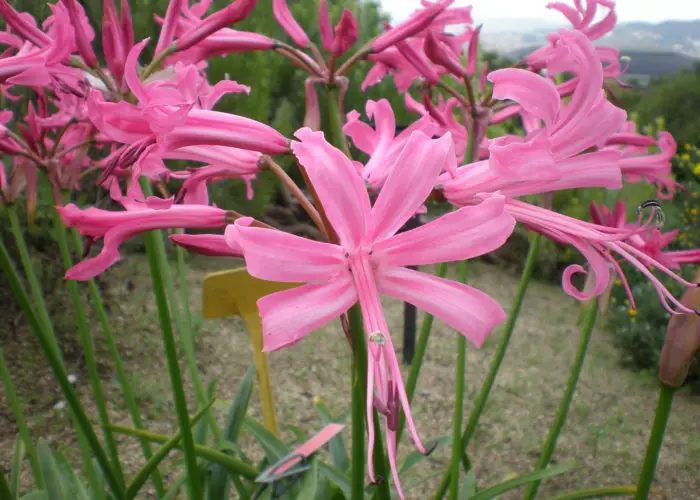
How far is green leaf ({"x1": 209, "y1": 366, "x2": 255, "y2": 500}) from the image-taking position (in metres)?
1.20

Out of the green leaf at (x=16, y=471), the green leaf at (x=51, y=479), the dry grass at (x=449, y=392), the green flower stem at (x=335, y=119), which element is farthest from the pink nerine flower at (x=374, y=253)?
the dry grass at (x=449, y=392)

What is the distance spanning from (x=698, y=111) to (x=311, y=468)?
12.4ft

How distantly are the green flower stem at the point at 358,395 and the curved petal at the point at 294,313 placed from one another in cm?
8

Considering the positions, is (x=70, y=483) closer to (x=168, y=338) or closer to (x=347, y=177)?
(x=168, y=338)

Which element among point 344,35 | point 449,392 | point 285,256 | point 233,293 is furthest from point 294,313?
point 449,392

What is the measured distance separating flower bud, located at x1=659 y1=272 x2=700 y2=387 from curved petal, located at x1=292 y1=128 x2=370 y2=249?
0.36 meters

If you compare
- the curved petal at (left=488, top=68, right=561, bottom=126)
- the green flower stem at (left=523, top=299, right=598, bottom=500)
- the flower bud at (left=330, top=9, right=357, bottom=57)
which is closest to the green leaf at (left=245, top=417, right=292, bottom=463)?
the green flower stem at (left=523, top=299, right=598, bottom=500)

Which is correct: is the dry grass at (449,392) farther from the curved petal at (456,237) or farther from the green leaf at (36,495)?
the curved petal at (456,237)

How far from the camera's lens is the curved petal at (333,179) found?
1.58 feet

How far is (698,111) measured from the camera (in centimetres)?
390

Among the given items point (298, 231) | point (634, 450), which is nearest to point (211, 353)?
point (298, 231)

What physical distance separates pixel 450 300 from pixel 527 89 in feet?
0.62

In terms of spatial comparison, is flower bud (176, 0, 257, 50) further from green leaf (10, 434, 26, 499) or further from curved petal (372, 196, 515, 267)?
green leaf (10, 434, 26, 499)

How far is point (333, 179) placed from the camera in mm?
485
